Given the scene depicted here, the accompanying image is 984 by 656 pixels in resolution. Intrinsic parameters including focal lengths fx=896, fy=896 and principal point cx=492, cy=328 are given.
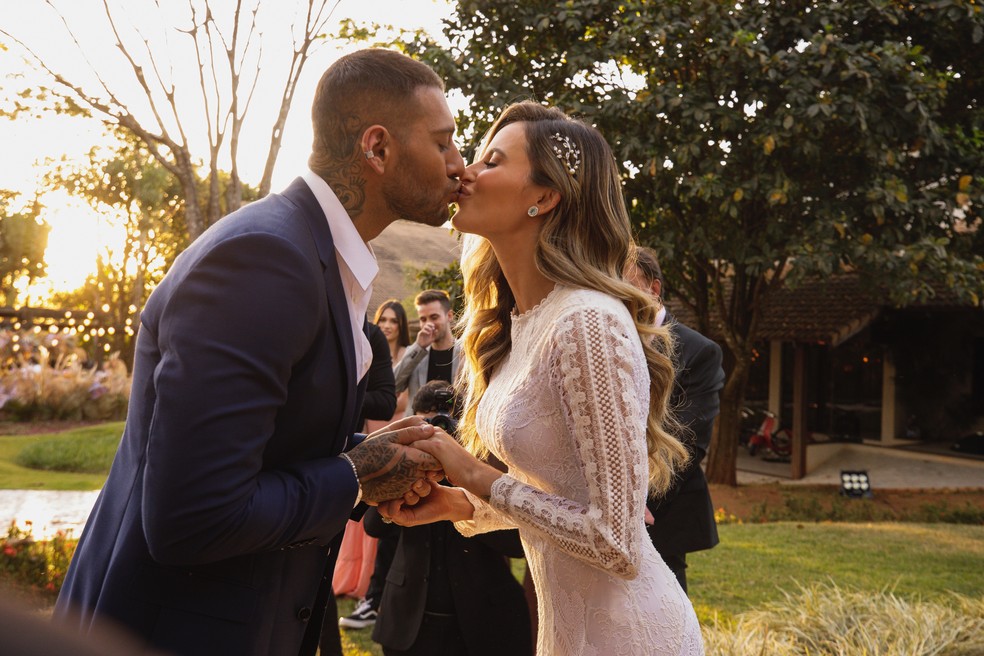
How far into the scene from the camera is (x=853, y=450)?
22922 mm

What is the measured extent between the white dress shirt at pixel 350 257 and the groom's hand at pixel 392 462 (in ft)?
0.63

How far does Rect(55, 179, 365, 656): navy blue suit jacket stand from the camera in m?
1.72

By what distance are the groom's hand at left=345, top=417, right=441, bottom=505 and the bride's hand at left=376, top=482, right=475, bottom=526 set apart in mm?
253

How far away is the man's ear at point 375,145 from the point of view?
93.1 inches

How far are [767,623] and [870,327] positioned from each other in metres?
19.0

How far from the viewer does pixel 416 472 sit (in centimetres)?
246

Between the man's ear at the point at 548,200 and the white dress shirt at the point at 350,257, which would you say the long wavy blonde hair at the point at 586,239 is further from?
the white dress shirt at the point at 350,257

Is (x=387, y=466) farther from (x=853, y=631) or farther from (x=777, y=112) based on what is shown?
(x=777, y=112)

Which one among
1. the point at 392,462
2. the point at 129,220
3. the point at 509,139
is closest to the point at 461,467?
the point at 392,462

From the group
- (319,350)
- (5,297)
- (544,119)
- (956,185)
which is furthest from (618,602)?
(5,297)

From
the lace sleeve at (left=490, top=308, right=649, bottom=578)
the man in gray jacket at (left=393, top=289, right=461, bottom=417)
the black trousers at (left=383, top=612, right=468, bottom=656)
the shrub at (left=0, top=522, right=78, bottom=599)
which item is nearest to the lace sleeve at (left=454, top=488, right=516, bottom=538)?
the lace sleeve at (left=490, top=308, right=649, bottom=578)

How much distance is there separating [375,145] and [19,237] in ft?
136

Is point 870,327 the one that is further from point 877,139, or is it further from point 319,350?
point 319,350

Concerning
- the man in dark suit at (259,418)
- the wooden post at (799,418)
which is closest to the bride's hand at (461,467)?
the man in dark suit at (259,418)
